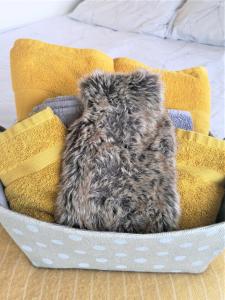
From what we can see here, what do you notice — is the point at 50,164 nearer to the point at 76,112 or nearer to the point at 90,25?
the point at 76,112

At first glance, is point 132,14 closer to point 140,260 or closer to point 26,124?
point 26,124

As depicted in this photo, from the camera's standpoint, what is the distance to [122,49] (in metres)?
1.73

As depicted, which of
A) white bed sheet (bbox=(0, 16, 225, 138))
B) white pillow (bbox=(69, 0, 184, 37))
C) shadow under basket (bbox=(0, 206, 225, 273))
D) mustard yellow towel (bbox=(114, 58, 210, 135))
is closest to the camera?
shadow under basket (bbox=(0, 206, 225, 273))

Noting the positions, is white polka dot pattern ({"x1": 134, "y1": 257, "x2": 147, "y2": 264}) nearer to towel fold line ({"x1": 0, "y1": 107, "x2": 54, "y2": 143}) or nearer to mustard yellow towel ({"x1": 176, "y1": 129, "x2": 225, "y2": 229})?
mustard yellow towel ({"x1": 176, "y1": 129, "x2": 225, "y2": 229})

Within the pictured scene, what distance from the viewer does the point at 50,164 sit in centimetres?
66

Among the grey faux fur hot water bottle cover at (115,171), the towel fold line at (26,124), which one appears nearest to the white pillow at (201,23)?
the grey faux fur hot water bottle cover at (115,171)

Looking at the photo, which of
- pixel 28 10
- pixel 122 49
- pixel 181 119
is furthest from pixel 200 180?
pixel 28 10

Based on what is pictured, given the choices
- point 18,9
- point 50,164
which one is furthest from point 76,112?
point 18,9

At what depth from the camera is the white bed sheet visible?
1344 mm

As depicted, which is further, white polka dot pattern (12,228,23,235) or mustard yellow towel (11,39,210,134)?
mustard yellow towel (11,39,210,134)

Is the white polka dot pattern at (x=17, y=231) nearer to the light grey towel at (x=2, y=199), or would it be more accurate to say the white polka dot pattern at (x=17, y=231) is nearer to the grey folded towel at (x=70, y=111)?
the light grey towel at (x=2, y=199)

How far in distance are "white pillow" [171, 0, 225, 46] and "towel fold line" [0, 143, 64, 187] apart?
1.42 meters

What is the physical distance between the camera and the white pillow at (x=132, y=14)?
191cm

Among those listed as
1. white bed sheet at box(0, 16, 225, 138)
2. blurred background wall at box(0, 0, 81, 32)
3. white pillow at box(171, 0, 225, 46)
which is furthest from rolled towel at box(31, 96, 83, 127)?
blurred background wall at box(0, 0, 81, 32)
